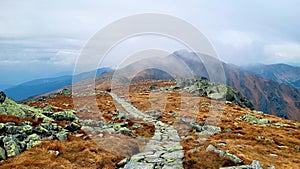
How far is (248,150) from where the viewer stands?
22.2m

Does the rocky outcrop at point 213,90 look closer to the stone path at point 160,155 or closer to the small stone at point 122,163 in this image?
the stone path at point 160,155

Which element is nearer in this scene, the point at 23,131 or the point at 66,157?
the point at 66,157

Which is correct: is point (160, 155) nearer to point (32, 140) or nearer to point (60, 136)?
point (60, 136)

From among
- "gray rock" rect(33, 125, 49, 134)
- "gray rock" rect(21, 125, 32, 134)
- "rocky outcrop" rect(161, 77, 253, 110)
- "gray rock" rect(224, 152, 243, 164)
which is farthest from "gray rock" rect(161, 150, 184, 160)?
"rocky outcrop" rect(161, 77, 253, 110)

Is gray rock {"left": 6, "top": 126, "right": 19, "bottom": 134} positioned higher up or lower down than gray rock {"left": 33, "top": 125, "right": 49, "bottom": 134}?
higher up

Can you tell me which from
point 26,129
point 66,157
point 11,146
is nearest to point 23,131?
point 26,129

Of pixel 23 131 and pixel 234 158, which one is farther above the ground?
pixel 23 131

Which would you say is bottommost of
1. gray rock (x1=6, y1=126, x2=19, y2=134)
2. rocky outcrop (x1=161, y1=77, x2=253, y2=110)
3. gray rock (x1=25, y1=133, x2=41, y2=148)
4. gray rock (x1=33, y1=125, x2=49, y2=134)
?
rocky outcrop (x1=161, y1=77, x2=253, y2=110)

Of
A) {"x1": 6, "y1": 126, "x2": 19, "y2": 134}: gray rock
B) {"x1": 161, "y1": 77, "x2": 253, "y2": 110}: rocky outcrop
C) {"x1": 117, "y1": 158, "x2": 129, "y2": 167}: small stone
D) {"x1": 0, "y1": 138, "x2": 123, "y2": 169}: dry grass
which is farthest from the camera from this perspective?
{"x1": 161, "y1": 77, "x2": 253, "y2": 110}: rocky outcrop

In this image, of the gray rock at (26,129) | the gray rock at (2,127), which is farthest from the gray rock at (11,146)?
the gray rock at (2,127)

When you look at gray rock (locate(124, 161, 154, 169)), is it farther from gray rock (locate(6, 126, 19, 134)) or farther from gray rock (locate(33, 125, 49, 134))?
gray rock (locate(6, 126, 19, 134))

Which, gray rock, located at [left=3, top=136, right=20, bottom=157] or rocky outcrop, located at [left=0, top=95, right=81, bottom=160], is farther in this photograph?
rocky outcrop, located at [left=0, top=95, right=81, bottom=160]

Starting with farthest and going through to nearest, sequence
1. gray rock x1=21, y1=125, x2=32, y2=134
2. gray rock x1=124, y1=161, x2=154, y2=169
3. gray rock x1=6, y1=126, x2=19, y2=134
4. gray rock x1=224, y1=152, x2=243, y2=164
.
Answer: gray rock x1=21, y1=125, x2=32, y2=134 → gray rock x1=6, y1=126, x2=19, y2=134 → gray rock x1=224, y1=152, x2=243, y2=164 → gray rock x1=124, y1=161, x2=154, y2=169

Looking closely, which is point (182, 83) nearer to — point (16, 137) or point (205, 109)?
point (205, 109)
